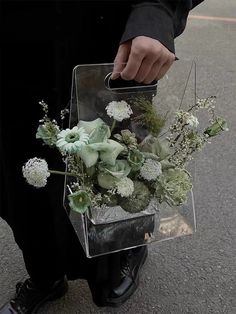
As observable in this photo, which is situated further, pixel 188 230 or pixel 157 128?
pixel 188 230

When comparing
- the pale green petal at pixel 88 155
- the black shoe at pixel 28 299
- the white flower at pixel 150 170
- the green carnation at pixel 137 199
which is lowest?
the black shoe at pixel 28 299

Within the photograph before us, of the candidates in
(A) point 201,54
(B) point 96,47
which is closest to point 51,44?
(B) point 96,47

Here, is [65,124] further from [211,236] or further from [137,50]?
[211,236]

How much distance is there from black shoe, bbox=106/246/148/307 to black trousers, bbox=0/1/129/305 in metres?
0.08

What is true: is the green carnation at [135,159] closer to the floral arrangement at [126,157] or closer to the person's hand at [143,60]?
the floral arrangement at [126,157]

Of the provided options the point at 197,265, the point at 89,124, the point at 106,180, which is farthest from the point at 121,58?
the point at 197,265

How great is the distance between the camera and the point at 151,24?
47.3 inches

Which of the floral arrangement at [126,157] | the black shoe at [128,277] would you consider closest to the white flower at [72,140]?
the floral arrangement at [126,157]

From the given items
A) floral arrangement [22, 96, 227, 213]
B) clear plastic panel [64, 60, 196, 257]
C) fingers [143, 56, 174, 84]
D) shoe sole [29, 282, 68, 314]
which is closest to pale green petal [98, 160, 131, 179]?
floral arrangement [22, 96, 227, 213]

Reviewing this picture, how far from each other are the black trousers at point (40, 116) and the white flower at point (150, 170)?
35 centimetres

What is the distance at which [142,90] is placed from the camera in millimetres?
1291

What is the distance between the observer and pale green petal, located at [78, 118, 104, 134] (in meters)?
1.23

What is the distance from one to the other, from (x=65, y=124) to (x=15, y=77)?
0.19 metres

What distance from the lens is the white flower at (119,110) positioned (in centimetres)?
122
